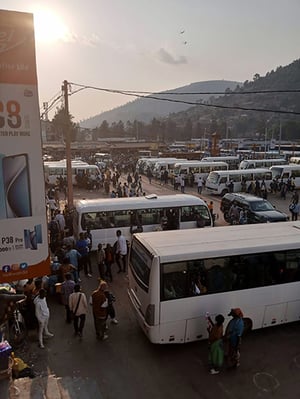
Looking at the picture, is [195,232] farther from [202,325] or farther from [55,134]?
[55,134]

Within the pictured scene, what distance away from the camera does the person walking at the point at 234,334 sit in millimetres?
7133

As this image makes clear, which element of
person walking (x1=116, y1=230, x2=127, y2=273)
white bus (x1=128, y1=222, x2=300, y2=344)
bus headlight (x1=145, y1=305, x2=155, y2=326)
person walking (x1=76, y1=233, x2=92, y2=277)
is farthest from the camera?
person walking (x1=116, y1=230, x2=127, y2=273)

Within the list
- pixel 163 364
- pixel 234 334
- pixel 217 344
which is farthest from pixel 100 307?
pixel 234 334

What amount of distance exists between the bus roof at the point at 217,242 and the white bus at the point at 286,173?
919 inches

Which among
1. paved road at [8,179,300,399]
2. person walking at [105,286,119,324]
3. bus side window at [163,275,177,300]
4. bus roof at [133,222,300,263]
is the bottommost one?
paved road at [8,179,300,399]

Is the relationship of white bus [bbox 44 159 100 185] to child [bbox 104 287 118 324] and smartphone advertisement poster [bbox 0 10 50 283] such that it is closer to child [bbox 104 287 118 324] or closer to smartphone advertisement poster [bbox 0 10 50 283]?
child [bbox 104 287 118 324]

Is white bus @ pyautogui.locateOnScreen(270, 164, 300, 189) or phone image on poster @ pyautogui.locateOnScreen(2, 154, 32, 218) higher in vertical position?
phone image on poster @ pyautogui.locateOnScreen(2, 154, 32, 218)

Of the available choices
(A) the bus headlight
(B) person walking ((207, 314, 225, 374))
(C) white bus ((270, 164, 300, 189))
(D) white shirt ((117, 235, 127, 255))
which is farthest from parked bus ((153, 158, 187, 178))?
Answer: (B) person walking ((207, 314, 225, 374))

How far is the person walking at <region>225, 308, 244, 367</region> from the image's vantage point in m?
7.13

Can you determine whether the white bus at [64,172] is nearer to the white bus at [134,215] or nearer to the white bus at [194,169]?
the white bus at [194,169]

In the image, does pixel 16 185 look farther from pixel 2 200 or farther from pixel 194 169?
pixel 194 169

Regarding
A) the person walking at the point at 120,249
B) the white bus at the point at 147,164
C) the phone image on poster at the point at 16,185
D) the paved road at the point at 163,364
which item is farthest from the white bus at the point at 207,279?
the white bus at the point at 147,164

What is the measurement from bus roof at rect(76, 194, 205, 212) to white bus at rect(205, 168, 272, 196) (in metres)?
13.5

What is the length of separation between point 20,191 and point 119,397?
434cm
